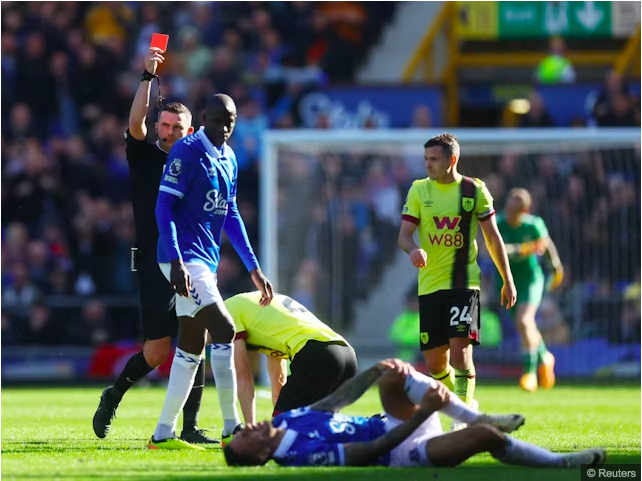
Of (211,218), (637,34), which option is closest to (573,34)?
(637,34)

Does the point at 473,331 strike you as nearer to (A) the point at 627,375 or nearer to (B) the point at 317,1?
(A) the point at 627,375

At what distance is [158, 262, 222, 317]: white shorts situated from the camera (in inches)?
310

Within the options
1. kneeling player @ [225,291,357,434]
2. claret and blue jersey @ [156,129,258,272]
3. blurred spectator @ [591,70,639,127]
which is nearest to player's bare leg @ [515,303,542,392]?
blurred spectator @ [591,70,639,127]

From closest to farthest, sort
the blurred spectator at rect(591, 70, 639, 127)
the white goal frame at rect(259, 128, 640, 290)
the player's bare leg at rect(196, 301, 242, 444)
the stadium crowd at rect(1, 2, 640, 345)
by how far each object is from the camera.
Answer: the player's bare leg at rect(196, 301, 242, 444) → the white goal frame at rect(259, 128, 640, 290) → the stadium crowd at rect(1, 2, 640, 345) → the blurred spectator at rect(591, 70, 639, 127)

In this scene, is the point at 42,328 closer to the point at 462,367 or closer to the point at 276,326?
the point at 462,367

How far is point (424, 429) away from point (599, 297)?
13.7 meters

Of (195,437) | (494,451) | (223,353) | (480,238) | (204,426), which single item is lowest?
(204,426)

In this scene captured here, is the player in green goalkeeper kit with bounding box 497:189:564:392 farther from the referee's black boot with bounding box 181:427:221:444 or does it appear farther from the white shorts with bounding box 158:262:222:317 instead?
the white shorts with bounding box 158:262:222:317

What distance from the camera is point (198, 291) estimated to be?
787 cm

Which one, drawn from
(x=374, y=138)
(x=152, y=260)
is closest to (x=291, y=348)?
(x=152, y=260)

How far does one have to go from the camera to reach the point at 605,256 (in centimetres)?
2045

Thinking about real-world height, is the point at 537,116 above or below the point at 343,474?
above

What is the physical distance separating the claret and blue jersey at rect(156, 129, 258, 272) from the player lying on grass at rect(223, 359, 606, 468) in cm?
139

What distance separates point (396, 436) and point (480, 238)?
14.0 metres
